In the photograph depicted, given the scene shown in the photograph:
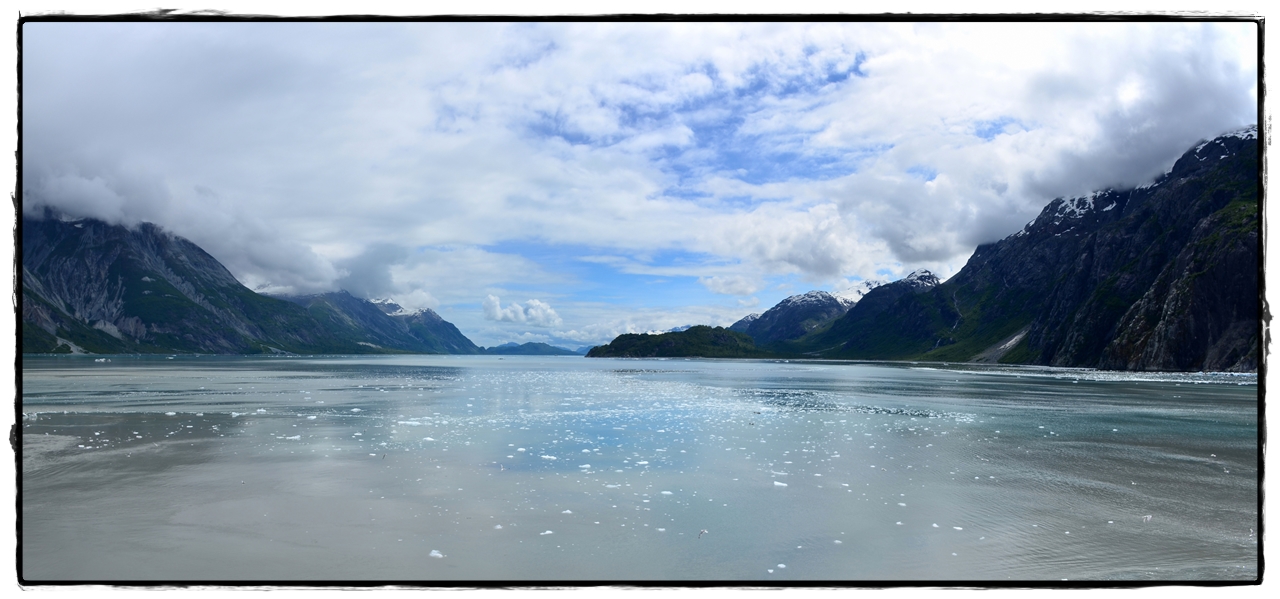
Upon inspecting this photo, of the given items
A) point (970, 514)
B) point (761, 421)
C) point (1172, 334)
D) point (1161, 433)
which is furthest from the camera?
point (1172, 334)

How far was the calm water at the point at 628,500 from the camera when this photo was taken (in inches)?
459

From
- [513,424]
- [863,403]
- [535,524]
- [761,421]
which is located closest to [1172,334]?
[863,403]

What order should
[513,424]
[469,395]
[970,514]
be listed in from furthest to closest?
[469,395]
[513,424]
[970,514]

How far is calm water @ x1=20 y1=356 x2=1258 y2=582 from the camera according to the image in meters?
11.7

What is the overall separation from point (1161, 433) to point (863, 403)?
63.5 feet

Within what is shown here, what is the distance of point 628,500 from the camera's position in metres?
16.0

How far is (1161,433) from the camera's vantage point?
29.8 m

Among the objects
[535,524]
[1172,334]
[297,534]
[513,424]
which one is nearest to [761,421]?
[513,424]

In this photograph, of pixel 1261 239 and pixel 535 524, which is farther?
pixel 535 524

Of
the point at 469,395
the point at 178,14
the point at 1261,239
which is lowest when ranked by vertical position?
the point at 469,395

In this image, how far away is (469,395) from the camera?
175 feet

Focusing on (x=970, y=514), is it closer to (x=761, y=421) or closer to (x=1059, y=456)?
(x=1059, y=456)

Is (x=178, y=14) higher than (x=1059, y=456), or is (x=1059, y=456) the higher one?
(x=178, y=14)

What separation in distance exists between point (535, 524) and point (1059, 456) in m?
20.2
